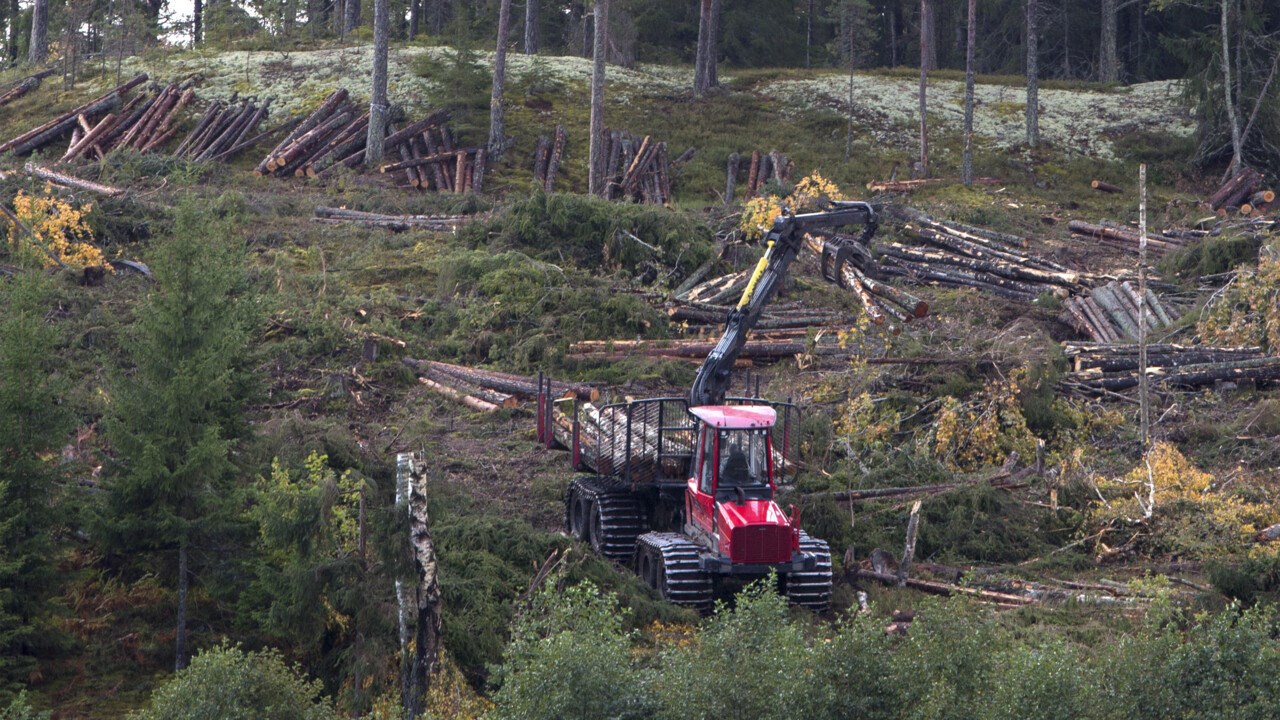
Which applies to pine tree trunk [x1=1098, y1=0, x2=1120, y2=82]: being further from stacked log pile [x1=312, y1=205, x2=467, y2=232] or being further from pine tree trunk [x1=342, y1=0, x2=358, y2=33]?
stacked log pile [x1=312, y1=205, x2=467, y2=232]

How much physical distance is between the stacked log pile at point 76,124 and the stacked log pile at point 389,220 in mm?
9561

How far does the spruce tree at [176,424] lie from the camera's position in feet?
41.9

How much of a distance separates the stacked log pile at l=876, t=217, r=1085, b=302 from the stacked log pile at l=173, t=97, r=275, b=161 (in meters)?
18.6

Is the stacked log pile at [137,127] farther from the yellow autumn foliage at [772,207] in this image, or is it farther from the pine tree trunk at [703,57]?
the yellow autumn foliage at [772,207]

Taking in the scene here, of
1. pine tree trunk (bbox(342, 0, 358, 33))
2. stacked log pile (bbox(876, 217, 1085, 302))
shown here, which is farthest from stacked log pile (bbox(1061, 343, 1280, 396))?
pine tree trunk (bbox(342, 0, 358, 33))

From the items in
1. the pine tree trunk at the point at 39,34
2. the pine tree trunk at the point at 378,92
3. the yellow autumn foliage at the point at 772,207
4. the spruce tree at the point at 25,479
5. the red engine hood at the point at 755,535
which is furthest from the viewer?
the pine tree trunk at the point at 39,34

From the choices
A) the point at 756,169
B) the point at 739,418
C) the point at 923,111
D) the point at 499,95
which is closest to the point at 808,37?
the point at 923,111

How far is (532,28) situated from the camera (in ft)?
155

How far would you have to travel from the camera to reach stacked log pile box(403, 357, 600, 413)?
20016mm

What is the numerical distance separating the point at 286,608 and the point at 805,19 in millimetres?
47644

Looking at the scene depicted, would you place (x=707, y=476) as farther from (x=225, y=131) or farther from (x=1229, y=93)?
(x=1229, y=93)

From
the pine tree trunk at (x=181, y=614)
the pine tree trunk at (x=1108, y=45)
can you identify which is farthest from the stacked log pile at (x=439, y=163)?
the pine tree trunk at (x=1108, y=45)

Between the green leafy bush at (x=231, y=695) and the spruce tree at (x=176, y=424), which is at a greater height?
the spruce tree at (x=176, y=424)

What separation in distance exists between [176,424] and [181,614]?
6.14 ft
